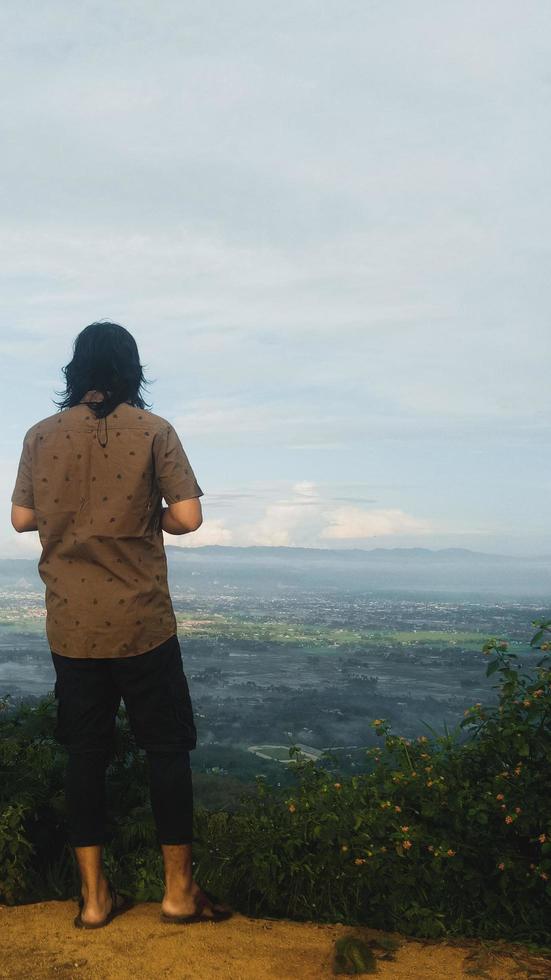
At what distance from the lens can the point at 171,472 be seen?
3492mm

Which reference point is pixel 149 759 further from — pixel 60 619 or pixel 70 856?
pixel 70 856

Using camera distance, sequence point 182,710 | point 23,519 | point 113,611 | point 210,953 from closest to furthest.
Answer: point 210,953 < point 113,611 < point 182,710 < point 23,519

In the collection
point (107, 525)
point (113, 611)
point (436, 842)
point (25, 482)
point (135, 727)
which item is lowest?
point (436, 842)

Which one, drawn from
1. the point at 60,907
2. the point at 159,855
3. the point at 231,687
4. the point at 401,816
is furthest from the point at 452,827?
the point at 231,687

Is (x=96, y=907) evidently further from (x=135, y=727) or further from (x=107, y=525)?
(x=107, y=525)

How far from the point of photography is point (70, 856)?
14.4 ft

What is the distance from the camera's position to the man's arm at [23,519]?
3.67m

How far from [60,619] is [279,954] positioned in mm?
1608

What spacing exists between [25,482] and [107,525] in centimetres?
53

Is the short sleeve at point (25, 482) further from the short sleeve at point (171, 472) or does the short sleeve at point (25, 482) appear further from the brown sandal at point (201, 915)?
the brown sandal at point (201, 915)

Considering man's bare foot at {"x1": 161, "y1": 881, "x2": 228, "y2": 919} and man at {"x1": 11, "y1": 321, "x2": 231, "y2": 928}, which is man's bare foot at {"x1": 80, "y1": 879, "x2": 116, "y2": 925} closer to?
man at {"x1": 11, "y1": 321, "x2": 231, "y2": 928}

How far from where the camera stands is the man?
3441 millimetres

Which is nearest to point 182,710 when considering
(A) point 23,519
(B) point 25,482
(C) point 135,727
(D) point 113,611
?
(C) point 135,727

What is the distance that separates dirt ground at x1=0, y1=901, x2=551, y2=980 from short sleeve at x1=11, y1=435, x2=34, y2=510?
1819 mm
